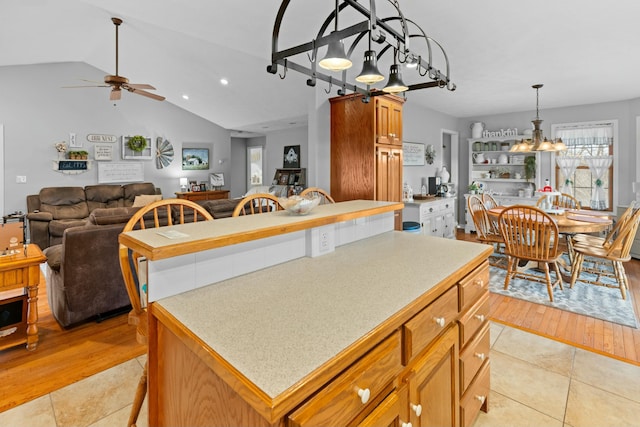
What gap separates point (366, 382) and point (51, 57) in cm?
753

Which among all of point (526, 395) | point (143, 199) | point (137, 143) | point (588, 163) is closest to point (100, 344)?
point (526, 395)

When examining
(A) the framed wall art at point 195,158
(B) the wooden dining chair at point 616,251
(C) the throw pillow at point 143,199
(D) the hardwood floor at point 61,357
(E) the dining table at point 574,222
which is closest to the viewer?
(D) the hardwood floor at point 61,357

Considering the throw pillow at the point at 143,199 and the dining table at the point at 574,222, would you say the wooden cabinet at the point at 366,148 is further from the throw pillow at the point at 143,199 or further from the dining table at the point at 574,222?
the throw pillow at the point at 143,199

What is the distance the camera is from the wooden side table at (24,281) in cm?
238

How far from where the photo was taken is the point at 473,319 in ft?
5.32

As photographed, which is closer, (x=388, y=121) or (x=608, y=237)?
(x=608, y=237)

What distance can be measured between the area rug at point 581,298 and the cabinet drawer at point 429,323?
2.62 m

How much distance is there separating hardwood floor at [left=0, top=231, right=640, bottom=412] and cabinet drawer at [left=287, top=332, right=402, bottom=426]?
2158 mm

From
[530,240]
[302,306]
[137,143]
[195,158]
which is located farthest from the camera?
[195,158]

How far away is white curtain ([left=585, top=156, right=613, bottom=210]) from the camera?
5.97 meters

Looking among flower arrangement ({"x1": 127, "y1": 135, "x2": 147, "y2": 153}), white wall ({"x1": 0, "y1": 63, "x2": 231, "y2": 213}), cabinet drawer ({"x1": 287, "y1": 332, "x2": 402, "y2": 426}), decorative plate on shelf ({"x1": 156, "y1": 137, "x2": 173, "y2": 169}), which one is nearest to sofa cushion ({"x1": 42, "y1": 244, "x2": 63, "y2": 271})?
cabinet drawer ({"x1": 287, "y1": 332, "x2": 402, "y2": 426})

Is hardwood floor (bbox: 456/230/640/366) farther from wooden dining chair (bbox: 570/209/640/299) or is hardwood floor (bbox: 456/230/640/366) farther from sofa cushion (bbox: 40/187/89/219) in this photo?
sofa cushion (bbox: 40/187/89/219)

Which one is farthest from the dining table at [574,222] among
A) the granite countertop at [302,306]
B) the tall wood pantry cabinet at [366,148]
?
the granite countertop at [302,306]

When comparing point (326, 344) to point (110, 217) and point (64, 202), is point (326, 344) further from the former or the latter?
point (64, 202)
